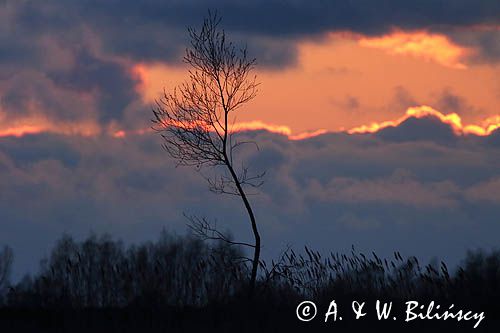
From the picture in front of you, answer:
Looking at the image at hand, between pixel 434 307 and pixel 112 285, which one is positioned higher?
pixel 112 285

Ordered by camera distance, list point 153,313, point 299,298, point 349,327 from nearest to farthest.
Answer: point 349,327, point 153,313, point 299,298

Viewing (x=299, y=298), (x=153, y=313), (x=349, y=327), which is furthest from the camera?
(x=299, y=298)

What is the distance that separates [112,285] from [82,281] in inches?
35.3

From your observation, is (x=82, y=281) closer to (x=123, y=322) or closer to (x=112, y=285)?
(x=112, y=285)

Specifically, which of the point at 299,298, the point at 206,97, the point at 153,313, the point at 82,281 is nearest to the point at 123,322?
the point at 153,313

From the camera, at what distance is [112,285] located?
2280cm

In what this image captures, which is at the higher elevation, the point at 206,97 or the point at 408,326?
the point at 206,97

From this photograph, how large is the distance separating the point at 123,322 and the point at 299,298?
15.5ft

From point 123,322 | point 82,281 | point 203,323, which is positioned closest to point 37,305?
point 82,281

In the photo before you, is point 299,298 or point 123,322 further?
point 299,298

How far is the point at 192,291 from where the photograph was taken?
22.5 m

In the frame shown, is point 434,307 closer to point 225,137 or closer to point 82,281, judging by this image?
point 225,137

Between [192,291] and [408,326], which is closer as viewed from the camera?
[408,326]

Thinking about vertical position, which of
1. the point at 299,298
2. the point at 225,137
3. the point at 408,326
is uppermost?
the point at 225,137
